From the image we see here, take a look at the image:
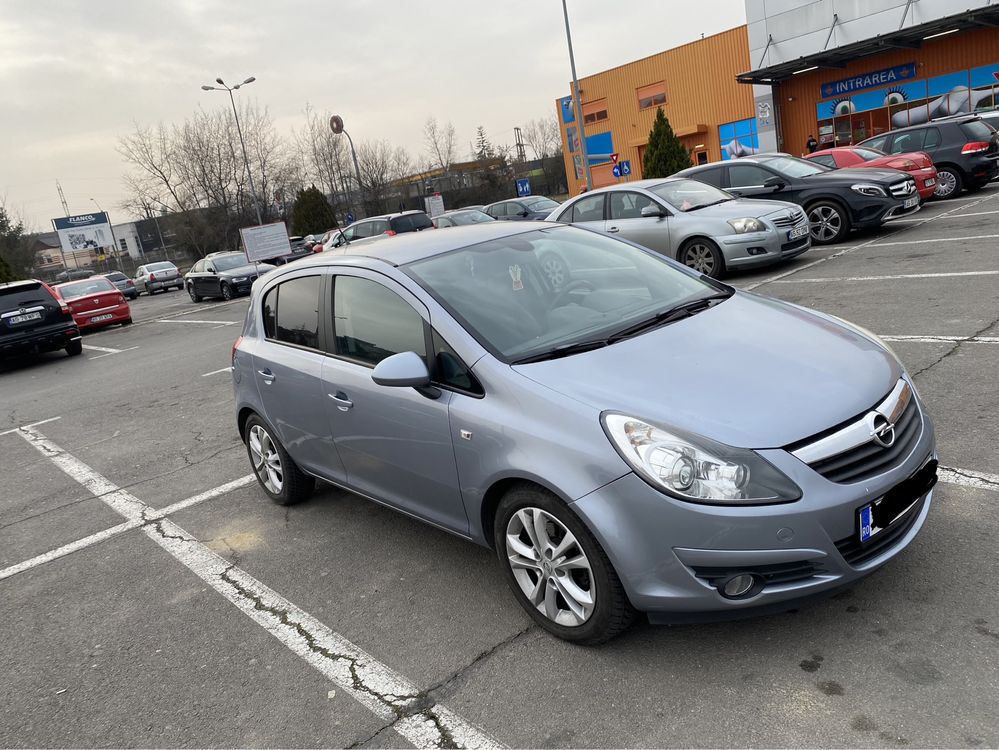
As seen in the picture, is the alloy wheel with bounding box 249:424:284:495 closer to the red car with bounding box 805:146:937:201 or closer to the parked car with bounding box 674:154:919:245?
the parked car with bounding box 674:154:919:245

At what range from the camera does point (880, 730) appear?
Answer: 2.34m

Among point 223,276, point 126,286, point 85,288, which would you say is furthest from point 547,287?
A: point 126,286

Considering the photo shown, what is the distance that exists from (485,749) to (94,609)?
8.19 ft

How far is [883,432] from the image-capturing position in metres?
2.78

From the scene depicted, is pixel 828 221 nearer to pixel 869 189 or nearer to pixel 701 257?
pixel 869 189

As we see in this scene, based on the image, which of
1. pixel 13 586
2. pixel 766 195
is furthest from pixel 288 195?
pixel 13 586

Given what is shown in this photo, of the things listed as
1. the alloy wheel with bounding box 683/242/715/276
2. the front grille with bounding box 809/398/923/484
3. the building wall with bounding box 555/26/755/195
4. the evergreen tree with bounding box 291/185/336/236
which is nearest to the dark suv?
the alloy wheel with bounding box 683/242/715/276

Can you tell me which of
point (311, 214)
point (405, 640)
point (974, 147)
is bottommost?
point (405, 640)

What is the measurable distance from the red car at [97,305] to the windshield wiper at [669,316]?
18455 mm

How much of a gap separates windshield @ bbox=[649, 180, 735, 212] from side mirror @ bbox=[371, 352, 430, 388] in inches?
332

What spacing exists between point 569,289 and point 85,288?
65.8 feet

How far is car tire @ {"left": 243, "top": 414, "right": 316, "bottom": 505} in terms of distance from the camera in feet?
15.7

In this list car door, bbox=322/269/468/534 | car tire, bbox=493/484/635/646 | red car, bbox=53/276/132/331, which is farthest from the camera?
red car, bbox=53/276/132/331

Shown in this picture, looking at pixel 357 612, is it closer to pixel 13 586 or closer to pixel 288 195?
pixel 13 586
